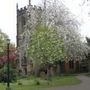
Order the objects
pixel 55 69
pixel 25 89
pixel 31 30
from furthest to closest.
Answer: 1. pixel 55 69
2. pixel 31 30
3. pixel 25 89

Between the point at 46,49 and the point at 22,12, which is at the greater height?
the point at 22,12

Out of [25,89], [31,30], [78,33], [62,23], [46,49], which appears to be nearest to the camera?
[25,89]

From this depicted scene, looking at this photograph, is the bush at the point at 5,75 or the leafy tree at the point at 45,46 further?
the leafy tree at the point at 45,46

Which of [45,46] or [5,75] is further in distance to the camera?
[5,75]

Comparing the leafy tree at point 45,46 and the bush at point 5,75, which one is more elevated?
the leafy tree at point 45,46

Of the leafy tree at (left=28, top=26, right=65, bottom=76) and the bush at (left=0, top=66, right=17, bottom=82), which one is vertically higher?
the leafy tree at (left=28, top=26, right=65, bottom=76)

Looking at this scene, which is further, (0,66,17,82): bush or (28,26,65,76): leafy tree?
(28,26,65,76): leafy tree

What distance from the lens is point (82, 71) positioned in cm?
6969

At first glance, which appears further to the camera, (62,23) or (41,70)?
(41,70)

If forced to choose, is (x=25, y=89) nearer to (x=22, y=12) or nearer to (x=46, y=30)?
(x=46, y=30)

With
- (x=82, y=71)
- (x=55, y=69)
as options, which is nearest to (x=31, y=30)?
(x=55, y=69)

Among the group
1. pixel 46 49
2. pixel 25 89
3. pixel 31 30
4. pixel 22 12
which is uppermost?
pixel 22 12

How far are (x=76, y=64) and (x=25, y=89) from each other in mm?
38794

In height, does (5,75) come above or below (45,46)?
below
